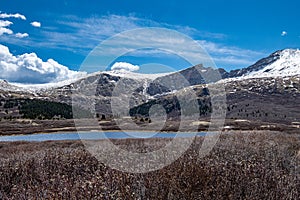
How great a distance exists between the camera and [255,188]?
7.21 m

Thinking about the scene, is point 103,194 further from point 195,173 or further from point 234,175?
point 234,175

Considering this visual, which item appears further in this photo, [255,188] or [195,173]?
[195,173]

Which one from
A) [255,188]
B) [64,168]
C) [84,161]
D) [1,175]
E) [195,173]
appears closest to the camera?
[255,188]

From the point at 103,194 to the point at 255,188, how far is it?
3.21 metres

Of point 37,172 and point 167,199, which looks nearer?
point 167,199

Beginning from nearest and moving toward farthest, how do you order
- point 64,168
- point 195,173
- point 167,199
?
point 167,199 < point 195,173 < point 64,168

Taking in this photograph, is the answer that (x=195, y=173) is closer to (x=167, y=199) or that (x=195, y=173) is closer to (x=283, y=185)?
(x=167, y=199)

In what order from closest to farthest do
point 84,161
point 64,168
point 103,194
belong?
point 103,194, point 64,168, point 84,161

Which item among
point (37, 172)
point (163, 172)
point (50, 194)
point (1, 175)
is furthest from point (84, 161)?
point (50, 194)

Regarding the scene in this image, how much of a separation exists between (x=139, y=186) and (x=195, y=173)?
4.70ft

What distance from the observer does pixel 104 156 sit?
13.4 meters

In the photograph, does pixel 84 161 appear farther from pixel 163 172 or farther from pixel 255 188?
pixel 255 188

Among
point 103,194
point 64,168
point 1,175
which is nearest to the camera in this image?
point 103,194

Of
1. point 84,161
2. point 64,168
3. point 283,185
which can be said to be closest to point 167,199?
point 283,185
